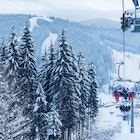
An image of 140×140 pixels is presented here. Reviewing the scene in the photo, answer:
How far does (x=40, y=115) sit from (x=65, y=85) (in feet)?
14.4

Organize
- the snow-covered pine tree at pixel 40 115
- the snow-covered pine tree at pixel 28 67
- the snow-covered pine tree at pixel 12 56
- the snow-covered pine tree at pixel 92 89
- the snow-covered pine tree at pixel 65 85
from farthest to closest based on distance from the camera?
the snow-covered pine tree at pixel 92 89
the snow-covered pine tree at pixel 65 85
the snow-covered pine tree at pixel 28 67
the snow-covered pine tree at pixel 40 115
the snow-covered pine tree at pixel 12 56

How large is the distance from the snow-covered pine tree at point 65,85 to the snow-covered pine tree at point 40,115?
2.36 metres

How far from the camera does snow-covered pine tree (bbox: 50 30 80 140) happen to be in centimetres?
4428

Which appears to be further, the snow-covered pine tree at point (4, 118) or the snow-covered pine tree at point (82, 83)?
the snow-covered pine tree at point (82, 83)

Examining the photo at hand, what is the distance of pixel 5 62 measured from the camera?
42.9 m

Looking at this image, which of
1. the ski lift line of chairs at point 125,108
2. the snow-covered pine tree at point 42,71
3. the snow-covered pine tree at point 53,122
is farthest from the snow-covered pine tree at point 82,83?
the ski lift line of chairs at point 125,108

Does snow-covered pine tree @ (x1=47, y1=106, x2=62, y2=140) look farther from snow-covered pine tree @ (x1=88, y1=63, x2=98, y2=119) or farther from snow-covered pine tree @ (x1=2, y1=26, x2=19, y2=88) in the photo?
snow-covered pine tree @ (x1=88, y1=63, x2=98, y2=119)

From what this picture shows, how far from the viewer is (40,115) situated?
42906 mm

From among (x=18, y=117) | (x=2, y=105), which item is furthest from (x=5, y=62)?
(x=2, y=105)

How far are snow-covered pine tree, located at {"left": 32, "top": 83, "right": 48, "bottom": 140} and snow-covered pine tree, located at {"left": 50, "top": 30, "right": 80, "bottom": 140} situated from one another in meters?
2.36

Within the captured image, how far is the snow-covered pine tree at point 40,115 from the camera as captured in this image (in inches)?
1671

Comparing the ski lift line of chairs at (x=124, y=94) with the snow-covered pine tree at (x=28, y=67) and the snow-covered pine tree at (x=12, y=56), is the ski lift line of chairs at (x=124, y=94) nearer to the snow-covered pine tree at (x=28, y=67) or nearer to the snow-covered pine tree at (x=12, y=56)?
the snow-covered pine tree at (x=12, y=56)

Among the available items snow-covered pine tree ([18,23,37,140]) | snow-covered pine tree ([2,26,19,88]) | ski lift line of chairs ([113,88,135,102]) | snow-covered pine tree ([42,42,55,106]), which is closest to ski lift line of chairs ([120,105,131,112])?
ski lift line of chairs ([113,88,135,102])

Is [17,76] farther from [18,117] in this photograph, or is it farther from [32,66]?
[18,117]
